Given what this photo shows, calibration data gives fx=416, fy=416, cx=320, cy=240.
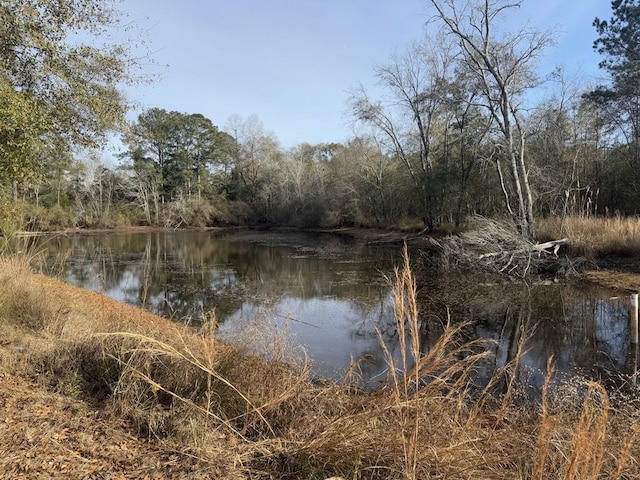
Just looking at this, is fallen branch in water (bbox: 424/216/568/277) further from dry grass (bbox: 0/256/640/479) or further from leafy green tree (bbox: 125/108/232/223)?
leafy green tree (bbox: 125/108/232/223)

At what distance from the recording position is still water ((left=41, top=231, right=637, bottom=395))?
6773mm

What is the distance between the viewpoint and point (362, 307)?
1086 centimetres

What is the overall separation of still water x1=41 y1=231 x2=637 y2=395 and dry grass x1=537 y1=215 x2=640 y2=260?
3.50 m

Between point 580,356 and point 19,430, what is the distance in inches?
297

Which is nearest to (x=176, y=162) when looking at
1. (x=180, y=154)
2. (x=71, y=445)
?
(x=180, y=154)

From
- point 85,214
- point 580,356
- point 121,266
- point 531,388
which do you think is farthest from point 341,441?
point 85,214

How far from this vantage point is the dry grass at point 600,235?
560 inches

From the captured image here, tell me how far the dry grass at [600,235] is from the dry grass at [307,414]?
1255cm

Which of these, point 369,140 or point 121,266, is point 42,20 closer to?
point 121,266

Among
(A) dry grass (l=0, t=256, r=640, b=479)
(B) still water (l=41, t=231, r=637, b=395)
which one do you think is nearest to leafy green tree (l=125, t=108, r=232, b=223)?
(B) still water (l=41, t=231, r=637, b=395)

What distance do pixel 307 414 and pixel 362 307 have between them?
7731 mm

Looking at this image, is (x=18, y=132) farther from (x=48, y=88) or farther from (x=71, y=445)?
(x=71, y=445)

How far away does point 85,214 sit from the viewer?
45.8 meters

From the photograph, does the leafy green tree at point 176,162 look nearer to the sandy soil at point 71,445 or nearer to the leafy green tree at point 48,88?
the leafy green tree at point 48,88
